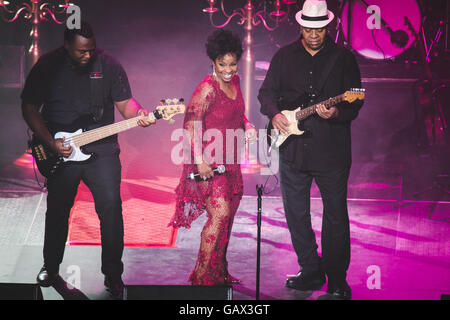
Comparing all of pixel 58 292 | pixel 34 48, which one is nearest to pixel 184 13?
pixel 34 48

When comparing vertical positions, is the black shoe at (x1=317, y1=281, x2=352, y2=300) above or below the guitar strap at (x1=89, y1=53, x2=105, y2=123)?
below

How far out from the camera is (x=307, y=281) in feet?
14.6

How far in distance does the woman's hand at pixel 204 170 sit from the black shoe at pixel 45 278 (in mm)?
1309

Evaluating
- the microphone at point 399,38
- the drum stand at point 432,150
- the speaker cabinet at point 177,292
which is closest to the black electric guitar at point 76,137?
the speaker cabinet at point 177,292

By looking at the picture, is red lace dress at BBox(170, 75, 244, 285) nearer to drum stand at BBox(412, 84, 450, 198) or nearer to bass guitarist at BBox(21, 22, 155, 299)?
bass guitarist at BBox(21, 22, 155, 299)

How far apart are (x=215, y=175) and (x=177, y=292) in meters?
1.06

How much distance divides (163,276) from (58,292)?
0.78 m

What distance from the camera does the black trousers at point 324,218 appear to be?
428cm

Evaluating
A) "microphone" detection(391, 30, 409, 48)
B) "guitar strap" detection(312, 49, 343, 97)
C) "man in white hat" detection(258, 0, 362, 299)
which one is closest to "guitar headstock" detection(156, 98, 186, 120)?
"man in white hat" detection(258, 0, 362, 299)

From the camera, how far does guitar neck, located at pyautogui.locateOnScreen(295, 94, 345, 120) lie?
13.4 feet

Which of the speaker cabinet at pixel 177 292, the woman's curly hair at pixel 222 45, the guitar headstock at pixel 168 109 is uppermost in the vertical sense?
the woman's curly hair at pixel 222 45

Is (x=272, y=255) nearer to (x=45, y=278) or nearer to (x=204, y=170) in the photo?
(x=204, y=170)

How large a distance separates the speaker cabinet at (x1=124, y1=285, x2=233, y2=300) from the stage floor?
2.76 ft

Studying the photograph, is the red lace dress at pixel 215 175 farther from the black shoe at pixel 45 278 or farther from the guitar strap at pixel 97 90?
the black shoe at pixel 45 278
